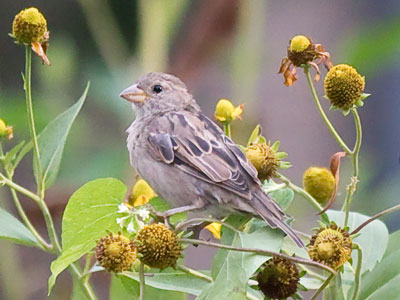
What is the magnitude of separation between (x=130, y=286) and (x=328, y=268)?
0.38m

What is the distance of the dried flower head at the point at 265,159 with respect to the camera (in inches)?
71.4

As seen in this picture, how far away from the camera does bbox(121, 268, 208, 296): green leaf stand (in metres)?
1.73

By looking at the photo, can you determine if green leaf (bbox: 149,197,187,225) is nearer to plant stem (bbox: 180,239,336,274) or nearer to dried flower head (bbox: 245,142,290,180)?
dried flower head (bbox: 245,142,290,180)

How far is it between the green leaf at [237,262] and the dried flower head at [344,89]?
10.7 inches

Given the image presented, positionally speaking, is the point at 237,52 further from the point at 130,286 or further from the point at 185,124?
the point at 130,286

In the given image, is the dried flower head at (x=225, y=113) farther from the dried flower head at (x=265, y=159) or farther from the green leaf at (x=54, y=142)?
the green leaf at (x=54, y=142)

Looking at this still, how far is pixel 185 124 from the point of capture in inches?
87.4

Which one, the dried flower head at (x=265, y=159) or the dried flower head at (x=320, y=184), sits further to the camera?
the dried flower head at (x=320, y=184)

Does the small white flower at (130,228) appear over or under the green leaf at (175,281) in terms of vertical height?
over

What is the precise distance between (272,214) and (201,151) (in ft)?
1.22

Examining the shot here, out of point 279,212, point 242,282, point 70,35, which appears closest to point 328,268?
point 242,282

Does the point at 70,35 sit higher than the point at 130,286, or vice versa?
the point at 70,35

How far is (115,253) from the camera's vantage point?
1.58 metres

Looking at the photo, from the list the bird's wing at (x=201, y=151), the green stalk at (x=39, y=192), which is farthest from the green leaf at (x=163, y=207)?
the green stalk at (x=39, y=192)
